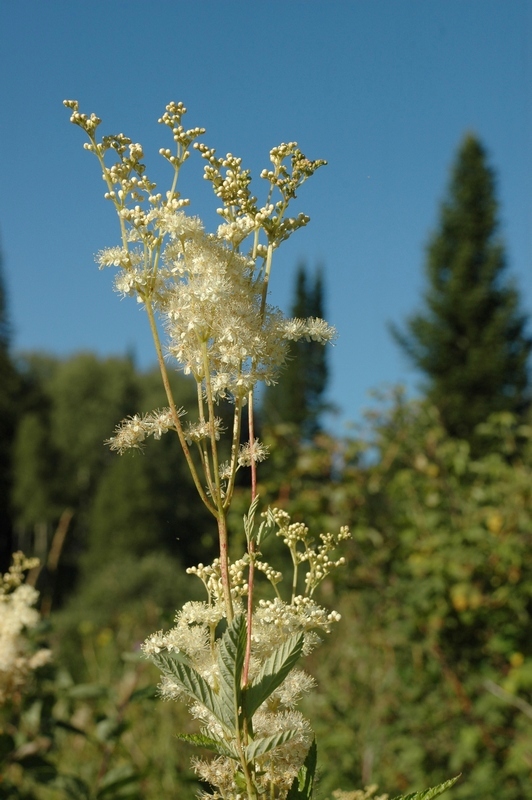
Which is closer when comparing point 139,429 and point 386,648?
point 139,429

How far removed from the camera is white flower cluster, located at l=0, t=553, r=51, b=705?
1.67 metres

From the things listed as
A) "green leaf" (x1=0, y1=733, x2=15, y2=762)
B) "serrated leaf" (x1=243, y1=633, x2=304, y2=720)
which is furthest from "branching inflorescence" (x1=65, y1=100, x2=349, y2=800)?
"green leaf" (x1=0, y1=733, x2=15, y2=762)

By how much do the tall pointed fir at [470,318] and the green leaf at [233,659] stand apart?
25.5m

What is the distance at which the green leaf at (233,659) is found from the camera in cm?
76

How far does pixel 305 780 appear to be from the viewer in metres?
0.85

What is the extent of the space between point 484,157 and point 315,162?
31296 millimetres

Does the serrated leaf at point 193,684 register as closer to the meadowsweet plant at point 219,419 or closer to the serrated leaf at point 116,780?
the meadowsweet plant at point 219,419

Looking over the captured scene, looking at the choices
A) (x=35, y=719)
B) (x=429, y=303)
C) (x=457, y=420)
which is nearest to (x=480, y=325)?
(x=429, y=303)

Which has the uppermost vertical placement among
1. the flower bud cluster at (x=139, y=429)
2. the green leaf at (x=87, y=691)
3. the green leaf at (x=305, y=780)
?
the green leaf at (x=87, y=691)

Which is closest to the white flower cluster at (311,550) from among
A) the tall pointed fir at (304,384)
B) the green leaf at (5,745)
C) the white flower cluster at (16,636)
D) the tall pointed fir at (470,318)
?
the white flower cluster at (16,636)

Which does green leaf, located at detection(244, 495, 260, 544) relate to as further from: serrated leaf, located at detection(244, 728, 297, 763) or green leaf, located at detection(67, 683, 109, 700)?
green leaf, located at detection(67, 683, 109, 700)

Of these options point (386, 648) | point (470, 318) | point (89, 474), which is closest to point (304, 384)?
point (470, 318)

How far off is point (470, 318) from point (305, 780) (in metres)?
28.6

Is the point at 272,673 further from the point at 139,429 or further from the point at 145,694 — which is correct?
the point at 145,694
